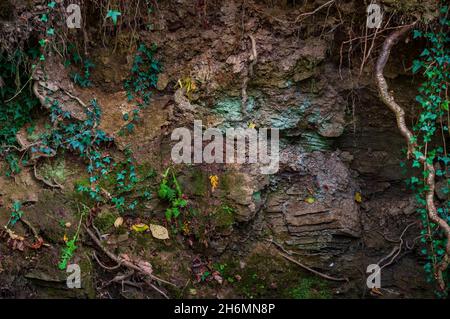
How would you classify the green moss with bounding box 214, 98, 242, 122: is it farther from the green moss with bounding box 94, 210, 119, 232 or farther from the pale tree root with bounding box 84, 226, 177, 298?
the pale tree root with bounding box 84, 226, 177, 298

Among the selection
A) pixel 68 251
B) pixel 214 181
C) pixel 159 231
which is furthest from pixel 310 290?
pixel 68 251

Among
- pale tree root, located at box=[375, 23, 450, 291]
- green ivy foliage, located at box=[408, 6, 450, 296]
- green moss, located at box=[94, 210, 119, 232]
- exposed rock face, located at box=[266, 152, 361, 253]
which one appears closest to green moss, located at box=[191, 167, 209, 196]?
exposed rock face, located at box=[266, 152, 361, 253]

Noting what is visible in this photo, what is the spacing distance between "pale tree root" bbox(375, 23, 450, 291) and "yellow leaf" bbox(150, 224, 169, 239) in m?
2.28

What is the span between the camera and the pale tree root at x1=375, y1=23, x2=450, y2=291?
3.84m

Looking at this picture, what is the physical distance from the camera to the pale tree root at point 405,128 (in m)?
3.84

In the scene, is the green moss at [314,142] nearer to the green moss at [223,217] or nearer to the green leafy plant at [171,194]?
the green moss at [223,217]

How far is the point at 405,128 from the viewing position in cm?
388

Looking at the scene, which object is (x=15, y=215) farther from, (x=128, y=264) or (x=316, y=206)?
(x=316, y=206)

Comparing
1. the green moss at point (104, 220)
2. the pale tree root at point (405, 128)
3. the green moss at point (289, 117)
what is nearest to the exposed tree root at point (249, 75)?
the green moss at point (289, 117)

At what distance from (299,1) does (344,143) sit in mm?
1441

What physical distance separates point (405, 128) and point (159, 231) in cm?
237

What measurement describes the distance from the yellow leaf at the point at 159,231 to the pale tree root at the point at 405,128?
2277mm

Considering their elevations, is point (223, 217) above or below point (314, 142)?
below

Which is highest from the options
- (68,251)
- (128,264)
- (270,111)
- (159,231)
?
(270,111)
